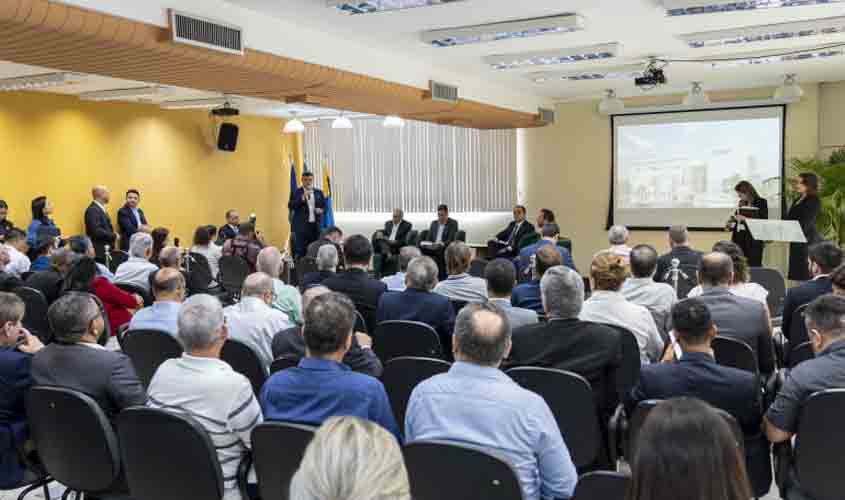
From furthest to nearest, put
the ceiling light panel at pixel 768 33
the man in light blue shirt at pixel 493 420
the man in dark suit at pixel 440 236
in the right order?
the man in dark suit at pixel 440 236 → the ceiling light panel at pixel 768 33 → the man in light blue shirt at pixel 493 420

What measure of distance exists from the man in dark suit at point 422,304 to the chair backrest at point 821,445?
2082mm

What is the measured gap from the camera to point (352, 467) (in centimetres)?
109

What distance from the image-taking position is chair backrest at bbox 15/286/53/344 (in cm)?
514

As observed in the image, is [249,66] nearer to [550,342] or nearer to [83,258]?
[83,258]

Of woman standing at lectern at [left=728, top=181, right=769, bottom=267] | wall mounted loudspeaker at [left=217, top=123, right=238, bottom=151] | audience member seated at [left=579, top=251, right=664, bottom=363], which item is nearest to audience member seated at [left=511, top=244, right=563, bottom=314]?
audience member seated at [left=579, top=251, right=664, bottom=363]

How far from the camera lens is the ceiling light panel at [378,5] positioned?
18.0ft

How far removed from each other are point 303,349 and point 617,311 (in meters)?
1.62

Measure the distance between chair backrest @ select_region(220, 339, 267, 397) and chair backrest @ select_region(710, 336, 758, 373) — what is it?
7.44ft

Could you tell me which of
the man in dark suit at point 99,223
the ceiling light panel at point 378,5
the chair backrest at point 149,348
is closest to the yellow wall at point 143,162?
the man in dark suit at point 99,223

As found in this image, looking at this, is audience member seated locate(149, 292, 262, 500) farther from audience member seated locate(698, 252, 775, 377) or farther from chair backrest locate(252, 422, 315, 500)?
audience member seated locate(698, 252, 775, 377)

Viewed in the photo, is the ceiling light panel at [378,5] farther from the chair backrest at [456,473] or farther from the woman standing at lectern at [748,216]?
the woman standing at lectern at [748,216]

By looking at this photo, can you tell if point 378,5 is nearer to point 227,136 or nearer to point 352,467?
point 352,467

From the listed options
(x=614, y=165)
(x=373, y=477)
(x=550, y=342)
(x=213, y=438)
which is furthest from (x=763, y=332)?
(x=614, y=165)

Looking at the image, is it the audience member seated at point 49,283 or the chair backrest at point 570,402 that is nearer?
the chair backrest at point 570,402
